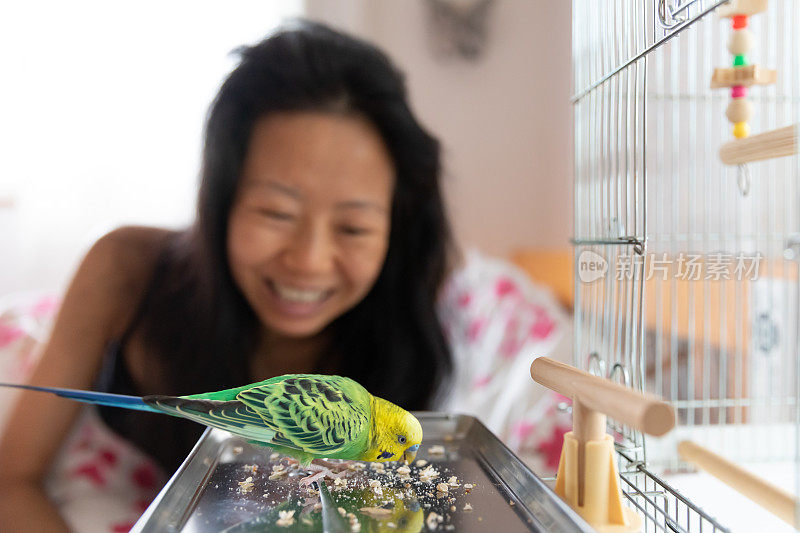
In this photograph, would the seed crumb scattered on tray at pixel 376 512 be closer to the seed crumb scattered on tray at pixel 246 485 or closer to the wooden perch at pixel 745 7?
the seed crumb scattered on tray at pixel 246 485

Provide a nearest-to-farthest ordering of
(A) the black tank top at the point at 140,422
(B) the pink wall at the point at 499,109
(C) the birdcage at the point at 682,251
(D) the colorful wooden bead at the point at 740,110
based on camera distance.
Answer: (C) the birdcage at the point at 682,251, (D) the colorful wooden bead at the point at 740,110, (A) the black tank top at the point at 140,422, (B) the pink wall at the point at 499,109

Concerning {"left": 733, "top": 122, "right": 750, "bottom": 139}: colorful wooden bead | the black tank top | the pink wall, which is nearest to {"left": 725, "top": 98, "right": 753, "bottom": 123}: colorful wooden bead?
{"left": 733, "top": 122, "right": 750, "bottom": 139}: colorful wooden bead

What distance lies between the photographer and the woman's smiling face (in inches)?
37.8

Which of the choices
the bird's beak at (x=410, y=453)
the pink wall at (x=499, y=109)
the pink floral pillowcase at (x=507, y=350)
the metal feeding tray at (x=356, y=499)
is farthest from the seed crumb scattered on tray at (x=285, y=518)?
the pink wall at (x=499, y=109)

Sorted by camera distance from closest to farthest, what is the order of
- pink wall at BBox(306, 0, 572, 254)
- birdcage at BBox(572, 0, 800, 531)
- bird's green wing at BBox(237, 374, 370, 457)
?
bird's green wing at BBox(237, 374, 370, 457), birdcage at BBox(572, 0, 800, 531), pink wall at BBox(306, 0, 572, 254)

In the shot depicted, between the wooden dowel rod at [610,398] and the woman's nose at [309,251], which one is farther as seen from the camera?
the woman's nose at [309,251]

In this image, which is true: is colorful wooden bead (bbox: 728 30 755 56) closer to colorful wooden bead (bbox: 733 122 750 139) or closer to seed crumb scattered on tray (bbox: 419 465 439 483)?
colorful wooden bead (bbox: 733 122 750 139)

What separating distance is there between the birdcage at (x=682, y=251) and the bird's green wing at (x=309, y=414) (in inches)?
9.5

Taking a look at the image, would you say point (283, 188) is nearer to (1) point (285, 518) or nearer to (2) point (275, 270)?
(2) point (275, 270)

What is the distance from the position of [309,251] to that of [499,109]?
1458 mm

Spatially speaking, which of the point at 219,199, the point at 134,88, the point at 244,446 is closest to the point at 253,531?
the point at 244,446

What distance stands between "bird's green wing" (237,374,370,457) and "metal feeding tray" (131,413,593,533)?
0.05 meters

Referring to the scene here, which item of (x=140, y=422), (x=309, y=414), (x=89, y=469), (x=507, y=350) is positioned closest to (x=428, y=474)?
(x=309, y=414)

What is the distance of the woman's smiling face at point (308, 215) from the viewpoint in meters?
0.96
